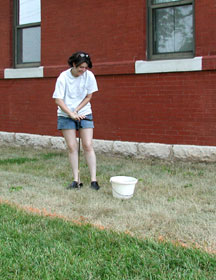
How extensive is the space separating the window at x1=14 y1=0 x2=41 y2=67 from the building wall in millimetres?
533

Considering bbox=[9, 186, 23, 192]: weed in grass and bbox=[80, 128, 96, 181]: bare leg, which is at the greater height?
bbox=[80, 128, 96, 181]: bare leg

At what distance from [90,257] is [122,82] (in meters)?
5.02

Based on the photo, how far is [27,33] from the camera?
932 cm

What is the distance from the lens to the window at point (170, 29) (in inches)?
275

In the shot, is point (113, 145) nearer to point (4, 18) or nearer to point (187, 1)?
point (187, 1)

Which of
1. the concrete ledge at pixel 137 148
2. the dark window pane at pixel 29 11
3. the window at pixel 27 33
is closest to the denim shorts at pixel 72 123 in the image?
the concrete ledge at pixel 137 148

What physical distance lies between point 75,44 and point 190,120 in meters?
3.01

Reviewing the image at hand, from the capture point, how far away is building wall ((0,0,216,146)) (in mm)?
6605

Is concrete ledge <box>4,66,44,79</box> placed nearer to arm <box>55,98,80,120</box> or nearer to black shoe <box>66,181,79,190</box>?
arm <box>55,98,80,120</box>

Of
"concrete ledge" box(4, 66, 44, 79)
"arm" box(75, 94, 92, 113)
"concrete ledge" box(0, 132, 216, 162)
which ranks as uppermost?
"concrete ledge" box(4, 66, 44, 79)

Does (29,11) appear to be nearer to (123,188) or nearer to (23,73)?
(23,73)

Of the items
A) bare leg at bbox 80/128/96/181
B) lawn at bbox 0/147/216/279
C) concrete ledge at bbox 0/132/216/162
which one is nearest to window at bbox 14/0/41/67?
concrete ledge at bbox 0/132/216/162

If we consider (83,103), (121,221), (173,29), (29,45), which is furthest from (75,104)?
(29,45)

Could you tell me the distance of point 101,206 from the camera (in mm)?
4234
